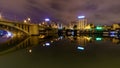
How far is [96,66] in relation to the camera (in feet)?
76.8

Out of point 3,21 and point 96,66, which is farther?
point 3,21

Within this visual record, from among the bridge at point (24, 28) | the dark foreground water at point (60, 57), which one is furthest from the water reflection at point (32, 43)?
the bridge at point (24, 28)

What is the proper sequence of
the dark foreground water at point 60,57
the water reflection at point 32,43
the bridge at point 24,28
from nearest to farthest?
the dark foreground water at point 60,57 → the water reflection at point 32,43 → the bridge at point 24,28

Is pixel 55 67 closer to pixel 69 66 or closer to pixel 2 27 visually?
pixel 69 66

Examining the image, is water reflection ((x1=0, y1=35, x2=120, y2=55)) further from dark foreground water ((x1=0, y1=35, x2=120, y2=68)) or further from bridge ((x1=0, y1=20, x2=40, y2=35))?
bridge ((x1=0, y1=20, x2=40, y2=35))

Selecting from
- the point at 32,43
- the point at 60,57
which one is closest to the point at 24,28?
the point at 32,43

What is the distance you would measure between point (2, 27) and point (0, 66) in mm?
79340

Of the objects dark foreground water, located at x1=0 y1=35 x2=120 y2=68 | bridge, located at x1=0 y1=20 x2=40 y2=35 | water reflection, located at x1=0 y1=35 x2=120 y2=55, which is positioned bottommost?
water reflection, located at x1=0 y1=35 x2=120 y2=55

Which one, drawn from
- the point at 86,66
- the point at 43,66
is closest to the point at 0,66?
the point at 43,66

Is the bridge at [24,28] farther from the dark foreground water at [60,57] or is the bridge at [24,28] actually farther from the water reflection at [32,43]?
the dark foreground water at [60,57]

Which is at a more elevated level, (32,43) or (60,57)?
(60,57)

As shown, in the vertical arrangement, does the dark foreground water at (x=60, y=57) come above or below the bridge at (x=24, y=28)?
below

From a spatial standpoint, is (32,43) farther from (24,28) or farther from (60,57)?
(24,28)

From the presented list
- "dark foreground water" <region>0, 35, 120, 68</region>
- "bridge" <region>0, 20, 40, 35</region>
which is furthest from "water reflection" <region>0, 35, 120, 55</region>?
"bridge" <region>0, 20, 40, 35</region>
